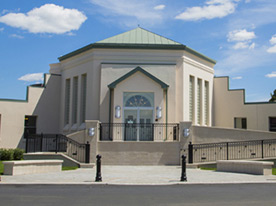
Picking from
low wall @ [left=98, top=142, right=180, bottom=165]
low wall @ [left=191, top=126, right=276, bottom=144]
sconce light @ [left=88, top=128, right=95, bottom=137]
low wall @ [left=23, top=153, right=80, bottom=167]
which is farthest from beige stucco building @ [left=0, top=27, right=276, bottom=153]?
low wall @ [left=23, top=153, right=80, bottom=167]

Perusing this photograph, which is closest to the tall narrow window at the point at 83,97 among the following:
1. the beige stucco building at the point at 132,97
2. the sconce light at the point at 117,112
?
the beige stucco building at the point at 132,97

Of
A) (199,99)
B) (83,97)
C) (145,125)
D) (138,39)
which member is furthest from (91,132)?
(199,99)

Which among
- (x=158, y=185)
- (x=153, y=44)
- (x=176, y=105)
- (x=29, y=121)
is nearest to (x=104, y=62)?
(x=153, y=44)

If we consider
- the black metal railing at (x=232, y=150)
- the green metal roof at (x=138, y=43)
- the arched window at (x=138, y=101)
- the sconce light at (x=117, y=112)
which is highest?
the green metal roof at (x=138, y=43)

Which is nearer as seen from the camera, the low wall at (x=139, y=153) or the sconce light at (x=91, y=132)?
the sconce light at (x=91, y=132)

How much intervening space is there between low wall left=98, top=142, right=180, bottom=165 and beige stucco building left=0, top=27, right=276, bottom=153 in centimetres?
30

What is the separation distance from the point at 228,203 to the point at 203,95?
18.7 meters

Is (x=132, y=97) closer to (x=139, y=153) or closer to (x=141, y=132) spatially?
(x=141, y=132)

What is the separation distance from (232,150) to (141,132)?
20.2 ft

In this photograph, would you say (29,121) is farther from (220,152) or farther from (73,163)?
(220,152)

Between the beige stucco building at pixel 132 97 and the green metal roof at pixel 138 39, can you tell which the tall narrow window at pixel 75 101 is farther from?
the green metal roof at pixel 138 39

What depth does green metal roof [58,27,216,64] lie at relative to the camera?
78.5 ft

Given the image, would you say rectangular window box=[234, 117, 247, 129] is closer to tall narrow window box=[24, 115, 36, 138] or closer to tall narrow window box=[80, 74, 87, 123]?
tall narrow window box=[80, 74, 87, 123]

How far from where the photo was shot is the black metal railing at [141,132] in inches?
874
